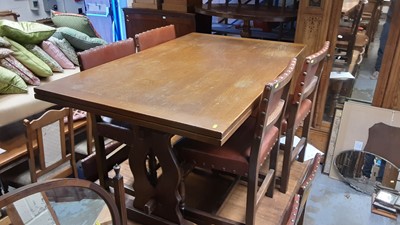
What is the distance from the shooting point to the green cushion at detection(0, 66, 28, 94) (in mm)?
2434

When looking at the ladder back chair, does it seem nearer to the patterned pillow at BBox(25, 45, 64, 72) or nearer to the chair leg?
the chair leg

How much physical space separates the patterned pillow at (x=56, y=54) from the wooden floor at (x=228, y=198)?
5.17ft

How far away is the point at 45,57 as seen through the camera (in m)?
2.91

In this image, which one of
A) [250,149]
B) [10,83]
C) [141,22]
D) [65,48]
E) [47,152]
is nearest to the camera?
[250,149]

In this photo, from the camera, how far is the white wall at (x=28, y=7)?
15.4ft

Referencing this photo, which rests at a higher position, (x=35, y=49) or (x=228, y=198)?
(x=35, y=49)

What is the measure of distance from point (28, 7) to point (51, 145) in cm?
387

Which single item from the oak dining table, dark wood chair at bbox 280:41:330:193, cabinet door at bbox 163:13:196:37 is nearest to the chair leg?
dark wood chair at bbox 280:41:330:193

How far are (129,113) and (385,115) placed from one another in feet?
7.02

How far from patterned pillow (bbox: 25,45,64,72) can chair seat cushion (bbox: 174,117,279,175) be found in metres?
1.96

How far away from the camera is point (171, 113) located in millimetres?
1202

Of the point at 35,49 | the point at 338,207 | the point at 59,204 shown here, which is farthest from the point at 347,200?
the point at 35,49

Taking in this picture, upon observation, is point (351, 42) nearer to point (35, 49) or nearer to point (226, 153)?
point (226, 153)

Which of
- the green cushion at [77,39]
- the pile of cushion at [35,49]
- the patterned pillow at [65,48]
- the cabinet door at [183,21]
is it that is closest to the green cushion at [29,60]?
the pile of cushion at [35,49]
